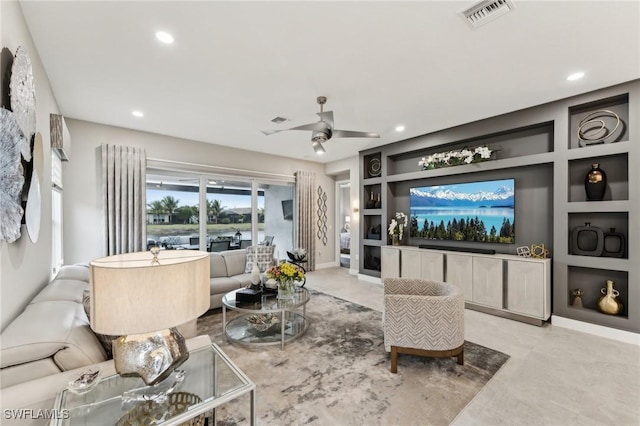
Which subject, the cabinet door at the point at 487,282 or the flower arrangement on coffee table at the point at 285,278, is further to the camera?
the cabinet door at the point at 487,282

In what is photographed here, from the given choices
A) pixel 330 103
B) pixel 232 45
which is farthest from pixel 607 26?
pixel 232 45

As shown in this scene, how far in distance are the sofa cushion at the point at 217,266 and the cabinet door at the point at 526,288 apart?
4251 millimetres

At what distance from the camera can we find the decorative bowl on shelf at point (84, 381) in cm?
122

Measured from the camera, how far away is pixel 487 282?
12.8ft

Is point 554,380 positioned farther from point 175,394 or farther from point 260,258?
point 260,258

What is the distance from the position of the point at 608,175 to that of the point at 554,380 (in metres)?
2.61

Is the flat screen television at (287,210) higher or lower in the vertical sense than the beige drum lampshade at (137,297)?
higher

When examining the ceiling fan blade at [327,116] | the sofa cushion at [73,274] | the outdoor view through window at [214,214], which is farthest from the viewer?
the outdoor view through window at [214,214]

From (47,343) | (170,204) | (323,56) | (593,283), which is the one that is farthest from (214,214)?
(593,283)

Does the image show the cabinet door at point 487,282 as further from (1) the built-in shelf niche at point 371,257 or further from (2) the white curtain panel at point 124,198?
(2) the white curtain panel at point 124,198

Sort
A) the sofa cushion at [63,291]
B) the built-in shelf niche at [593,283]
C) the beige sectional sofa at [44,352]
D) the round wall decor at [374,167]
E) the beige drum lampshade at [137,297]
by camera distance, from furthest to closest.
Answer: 1. the round wall decor at [374,167]
2. the built-in shelf niche at [593,283]
3. the sofa cushion at [63,291]
4. the beige sectional sofa at [44,352]
5. the beige drum lampshade at [137,297]

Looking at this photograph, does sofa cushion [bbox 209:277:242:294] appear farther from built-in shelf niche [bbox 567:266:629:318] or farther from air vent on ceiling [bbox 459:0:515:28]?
built-in shelf niche [bbox 567:266:629:318]

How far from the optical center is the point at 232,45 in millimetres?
2336

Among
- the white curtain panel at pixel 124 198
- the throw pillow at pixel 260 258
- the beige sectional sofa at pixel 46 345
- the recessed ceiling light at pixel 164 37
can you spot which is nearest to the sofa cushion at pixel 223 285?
the throw pillow at pixel 260 258
